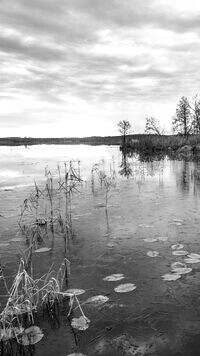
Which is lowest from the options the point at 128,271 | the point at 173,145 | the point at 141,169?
the point at 128,271

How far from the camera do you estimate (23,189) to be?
44.1ft

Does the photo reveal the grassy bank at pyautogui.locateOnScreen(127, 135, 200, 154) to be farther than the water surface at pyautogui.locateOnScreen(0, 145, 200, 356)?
Yes

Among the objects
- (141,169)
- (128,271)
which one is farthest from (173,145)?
(128,271)

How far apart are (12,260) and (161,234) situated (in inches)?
116

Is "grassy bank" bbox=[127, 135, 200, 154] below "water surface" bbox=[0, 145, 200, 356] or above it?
above

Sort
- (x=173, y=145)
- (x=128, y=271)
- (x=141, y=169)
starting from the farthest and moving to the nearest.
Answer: (x=173, y=145) → (x=141, y=169) → (x=128, y=271)

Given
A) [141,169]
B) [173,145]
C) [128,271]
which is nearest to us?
[128,271]

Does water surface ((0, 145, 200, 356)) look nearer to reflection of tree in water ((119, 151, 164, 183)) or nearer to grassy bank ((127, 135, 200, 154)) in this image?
reflection of tree in water ((119, 151, 164, 183))

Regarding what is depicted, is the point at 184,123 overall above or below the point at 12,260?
above

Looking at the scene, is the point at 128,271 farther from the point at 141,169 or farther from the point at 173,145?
the point at 173,145

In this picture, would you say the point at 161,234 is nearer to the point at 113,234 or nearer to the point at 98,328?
the point at 113,234

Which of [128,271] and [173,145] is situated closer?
[128,271]

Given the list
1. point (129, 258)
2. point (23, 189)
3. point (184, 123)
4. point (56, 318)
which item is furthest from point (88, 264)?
point (184, 123)

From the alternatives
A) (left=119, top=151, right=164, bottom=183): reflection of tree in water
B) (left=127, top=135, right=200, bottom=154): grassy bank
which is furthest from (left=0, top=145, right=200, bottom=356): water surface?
(left=127, top=135, right=200, bottom=154): grassy bank
